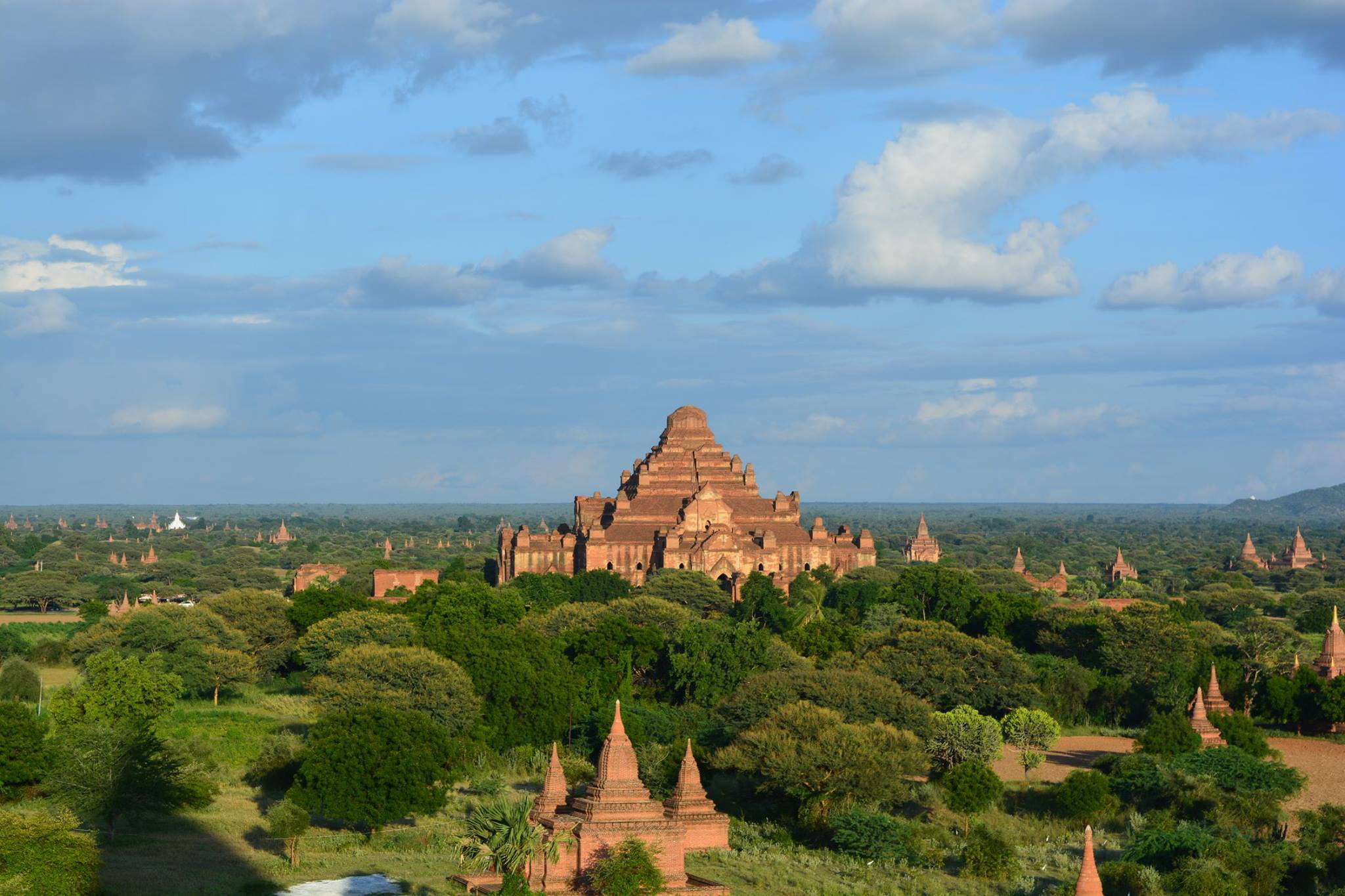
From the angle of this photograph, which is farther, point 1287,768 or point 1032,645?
point 1032,645

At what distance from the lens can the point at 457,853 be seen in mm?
37469

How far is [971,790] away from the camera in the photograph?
4928cm

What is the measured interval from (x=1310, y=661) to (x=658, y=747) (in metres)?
35.3

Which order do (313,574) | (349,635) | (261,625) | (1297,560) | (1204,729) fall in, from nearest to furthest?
(1204,729) → (349,635) → (261,625) → (313,574) → (1297,560)

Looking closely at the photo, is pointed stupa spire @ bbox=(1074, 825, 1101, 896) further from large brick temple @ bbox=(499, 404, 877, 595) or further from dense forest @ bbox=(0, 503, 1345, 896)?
large brick temple @ bbox=(499, 404, 877, 595)

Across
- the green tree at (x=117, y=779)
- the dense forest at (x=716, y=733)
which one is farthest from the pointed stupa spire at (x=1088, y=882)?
the green tree at (x=117, y=779)

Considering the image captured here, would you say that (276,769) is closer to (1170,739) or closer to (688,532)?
(1170,739)

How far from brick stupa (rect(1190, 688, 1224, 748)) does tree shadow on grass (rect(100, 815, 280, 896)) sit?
28.9 m

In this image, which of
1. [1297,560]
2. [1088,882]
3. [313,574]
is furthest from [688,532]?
[1297,560]

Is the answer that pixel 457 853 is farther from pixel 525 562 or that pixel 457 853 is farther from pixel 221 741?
pixel 525 562

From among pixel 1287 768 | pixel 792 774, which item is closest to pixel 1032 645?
pixel 1287 768

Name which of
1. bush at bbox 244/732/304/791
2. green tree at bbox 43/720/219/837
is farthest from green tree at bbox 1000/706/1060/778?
green tree at bbox 43/720/219/837

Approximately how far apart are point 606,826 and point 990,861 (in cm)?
1037

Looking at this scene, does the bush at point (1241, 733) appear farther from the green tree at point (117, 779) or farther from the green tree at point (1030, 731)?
the green tree at point (117, 779)
